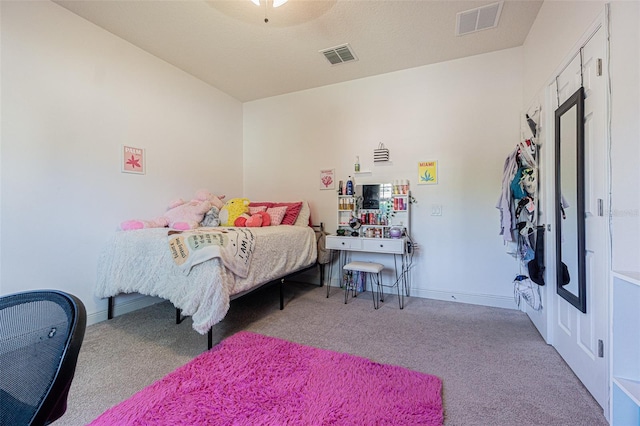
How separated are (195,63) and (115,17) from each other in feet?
2.90

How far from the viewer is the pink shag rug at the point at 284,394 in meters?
1.38

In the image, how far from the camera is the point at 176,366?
73.5 inches

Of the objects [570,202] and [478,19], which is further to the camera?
[478,19]

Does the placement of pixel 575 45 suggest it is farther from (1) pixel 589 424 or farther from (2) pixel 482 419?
(2) pixel 482 419

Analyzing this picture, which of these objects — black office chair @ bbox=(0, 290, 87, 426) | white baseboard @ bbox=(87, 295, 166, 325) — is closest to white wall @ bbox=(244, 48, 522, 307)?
white baseboard @ bbox=(87, 295, 166, 325)

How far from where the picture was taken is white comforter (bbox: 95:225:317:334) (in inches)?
76.0

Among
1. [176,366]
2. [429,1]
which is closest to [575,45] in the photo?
[429,1]

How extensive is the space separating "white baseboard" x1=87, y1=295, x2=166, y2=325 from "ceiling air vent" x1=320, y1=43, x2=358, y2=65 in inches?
136

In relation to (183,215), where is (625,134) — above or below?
above

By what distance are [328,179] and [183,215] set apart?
195 cm

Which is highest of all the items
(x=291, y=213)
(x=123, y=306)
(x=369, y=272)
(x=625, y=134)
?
(x=625, y=134)

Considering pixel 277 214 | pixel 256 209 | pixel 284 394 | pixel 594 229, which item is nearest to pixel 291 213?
pixel 277 214

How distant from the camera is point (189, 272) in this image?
1.99 meters

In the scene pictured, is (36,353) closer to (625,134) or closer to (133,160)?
(625,134)
